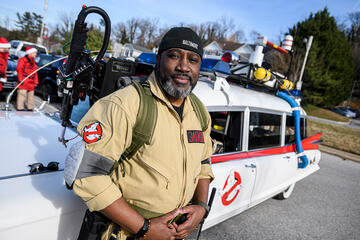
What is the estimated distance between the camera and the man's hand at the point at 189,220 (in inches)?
50.7

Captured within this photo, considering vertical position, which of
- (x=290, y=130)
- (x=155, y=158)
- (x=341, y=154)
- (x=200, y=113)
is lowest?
(x=341, y=154)

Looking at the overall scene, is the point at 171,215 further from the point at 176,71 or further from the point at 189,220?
the point at 176,71

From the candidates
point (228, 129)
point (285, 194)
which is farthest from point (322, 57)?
point (228, 129)

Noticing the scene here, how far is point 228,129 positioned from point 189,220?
60.7 inches

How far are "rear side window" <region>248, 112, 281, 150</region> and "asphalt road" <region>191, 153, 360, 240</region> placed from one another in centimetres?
118

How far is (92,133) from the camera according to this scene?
41.6 inches

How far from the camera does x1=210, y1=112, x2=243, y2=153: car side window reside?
8.46 feet

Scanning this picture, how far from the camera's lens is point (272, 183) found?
122 inches

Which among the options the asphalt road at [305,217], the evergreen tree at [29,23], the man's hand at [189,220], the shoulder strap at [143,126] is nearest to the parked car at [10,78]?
the asphalt road at [305,217]

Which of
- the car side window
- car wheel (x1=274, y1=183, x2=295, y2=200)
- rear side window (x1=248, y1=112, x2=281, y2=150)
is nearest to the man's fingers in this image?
the car side window

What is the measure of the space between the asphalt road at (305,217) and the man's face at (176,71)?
3.42ft

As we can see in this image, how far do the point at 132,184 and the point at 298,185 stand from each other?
5.07 meters

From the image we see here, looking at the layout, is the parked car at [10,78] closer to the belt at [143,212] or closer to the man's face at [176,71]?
the man's face at [176,71]

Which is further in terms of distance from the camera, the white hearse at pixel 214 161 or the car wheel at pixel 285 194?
the car wheel at pixel 285 194
